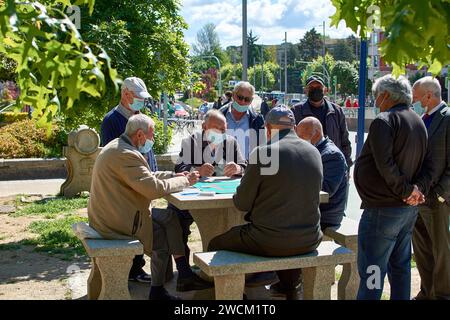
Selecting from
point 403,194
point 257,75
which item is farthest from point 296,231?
point 257,75

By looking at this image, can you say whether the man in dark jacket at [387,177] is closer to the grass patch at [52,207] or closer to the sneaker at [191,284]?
the sneaker at [191,284]

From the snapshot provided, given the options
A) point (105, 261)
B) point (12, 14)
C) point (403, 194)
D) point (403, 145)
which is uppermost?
point (12, 14)

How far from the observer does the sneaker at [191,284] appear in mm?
5910

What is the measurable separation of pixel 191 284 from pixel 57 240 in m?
2.80

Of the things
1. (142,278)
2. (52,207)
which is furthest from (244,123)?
(52,207)

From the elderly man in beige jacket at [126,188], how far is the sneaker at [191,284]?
2.41 feet

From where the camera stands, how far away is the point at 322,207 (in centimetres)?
598

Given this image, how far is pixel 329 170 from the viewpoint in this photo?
589 cm

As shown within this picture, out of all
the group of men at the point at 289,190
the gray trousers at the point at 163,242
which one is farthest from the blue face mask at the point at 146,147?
the gray trousers at the point at 163,242

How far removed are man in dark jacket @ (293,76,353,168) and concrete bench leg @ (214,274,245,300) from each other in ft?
9.76

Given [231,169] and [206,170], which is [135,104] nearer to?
[206,170]

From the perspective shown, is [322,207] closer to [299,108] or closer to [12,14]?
[299,108]

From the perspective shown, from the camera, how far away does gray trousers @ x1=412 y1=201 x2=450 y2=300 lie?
548 cm

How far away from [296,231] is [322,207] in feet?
4.39
